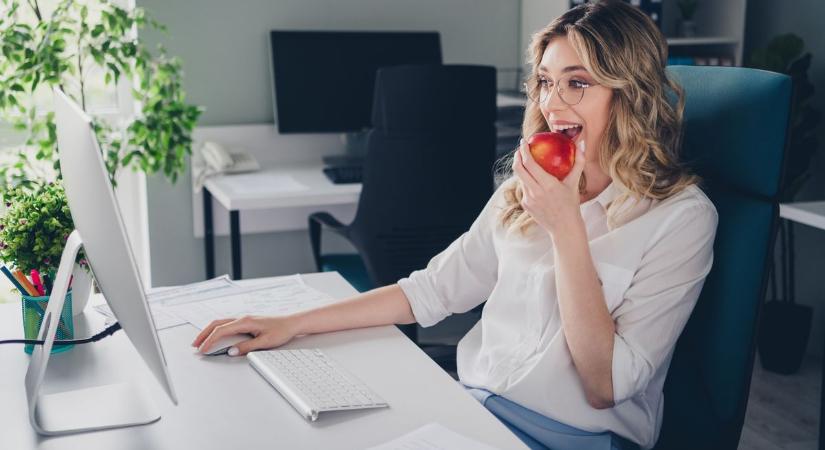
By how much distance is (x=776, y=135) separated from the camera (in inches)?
52.4

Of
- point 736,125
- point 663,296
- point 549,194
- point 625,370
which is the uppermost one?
→ point 736,125

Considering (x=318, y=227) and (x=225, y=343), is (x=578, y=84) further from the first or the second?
(x=318, y=227)

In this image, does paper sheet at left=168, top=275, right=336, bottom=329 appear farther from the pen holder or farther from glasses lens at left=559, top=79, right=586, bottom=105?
glasses lens at left=559, top=79, right=586, bottom=105

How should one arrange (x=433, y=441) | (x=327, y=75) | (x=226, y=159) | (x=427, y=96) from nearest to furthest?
(x=433, y=441) < (x=427, y=96) < (x=226, y=159) < (x=327, y=75)

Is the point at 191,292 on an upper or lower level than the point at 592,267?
lower

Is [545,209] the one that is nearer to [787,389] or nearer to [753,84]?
[753,84]

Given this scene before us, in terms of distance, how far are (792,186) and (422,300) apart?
208 centimetres

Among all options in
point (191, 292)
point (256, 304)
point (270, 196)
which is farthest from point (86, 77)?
point (256, 304)

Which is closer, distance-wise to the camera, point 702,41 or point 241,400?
point 241,400

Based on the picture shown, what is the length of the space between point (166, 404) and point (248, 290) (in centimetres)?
49

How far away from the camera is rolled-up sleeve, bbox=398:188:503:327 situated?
169cm

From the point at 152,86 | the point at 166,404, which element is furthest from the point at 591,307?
the point at 152,86

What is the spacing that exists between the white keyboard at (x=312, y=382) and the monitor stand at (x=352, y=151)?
201 centimetres

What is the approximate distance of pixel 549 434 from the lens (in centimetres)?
144
